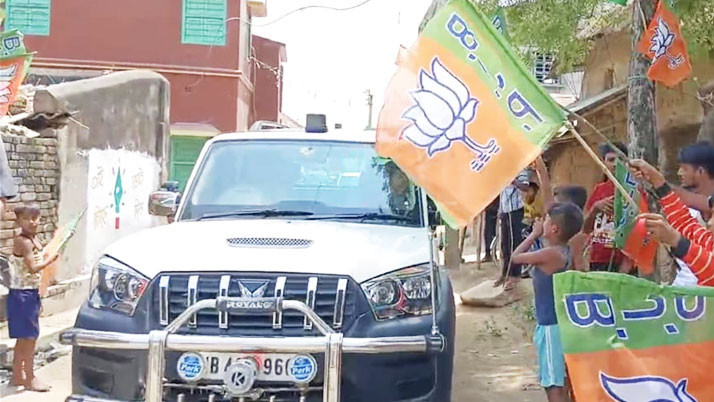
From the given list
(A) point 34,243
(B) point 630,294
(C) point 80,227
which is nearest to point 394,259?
(B) point 630,294

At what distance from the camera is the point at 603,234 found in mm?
7281

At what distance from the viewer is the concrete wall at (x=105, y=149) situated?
1089 centimetres

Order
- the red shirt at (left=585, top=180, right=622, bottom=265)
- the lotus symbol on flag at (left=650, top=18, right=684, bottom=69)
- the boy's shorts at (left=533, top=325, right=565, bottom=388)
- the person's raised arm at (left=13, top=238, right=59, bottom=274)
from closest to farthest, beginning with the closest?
the boy's shorts at (left=533, top=325, right=565, bottom=388)
the lotus symbol on flag at (left=650, top=18, right=684, bottom=69)
the person's raised arm at (left=13, top=238, right=59, bottom=274)
the red shirt at (left=585, top=180, right=622, bottom=265)

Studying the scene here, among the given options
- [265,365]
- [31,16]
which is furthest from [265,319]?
[31,16]

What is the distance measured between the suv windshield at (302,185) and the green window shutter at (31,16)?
18.1m

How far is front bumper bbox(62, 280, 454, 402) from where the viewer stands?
153 inches

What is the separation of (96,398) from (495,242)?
1034 centimetres

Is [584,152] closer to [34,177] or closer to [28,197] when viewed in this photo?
[34,177]

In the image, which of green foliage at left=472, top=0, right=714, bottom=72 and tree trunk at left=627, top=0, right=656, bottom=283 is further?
green foliage at left=472, top=0, right=714, bottom=72

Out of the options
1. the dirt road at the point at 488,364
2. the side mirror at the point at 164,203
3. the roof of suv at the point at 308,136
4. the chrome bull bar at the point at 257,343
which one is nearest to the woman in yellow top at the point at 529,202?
the dirt road at the point at 488,364

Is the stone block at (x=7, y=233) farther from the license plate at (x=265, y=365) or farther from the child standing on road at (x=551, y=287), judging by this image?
the child standing on road at (x=551, y=287)

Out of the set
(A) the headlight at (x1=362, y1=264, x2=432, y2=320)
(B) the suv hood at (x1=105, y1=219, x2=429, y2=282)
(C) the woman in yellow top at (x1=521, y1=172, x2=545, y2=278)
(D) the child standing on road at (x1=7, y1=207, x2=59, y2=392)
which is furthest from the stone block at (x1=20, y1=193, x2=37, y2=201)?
(A) the headlight at (x1=362, y1=264, x2=432, y2=320)

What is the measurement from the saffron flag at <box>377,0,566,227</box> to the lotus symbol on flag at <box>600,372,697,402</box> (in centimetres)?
99

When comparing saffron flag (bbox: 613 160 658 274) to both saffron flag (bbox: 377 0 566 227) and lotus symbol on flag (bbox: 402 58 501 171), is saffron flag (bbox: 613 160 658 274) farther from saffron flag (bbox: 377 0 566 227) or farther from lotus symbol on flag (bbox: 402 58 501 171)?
lotus symbol on flag (bbox: 402 58 501 171)
